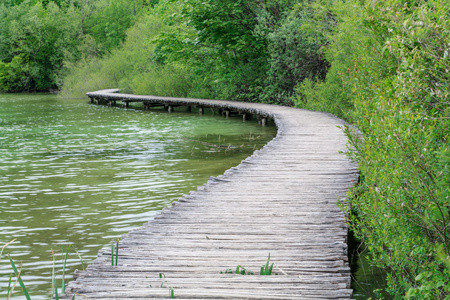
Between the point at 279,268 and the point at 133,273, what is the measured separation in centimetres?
116

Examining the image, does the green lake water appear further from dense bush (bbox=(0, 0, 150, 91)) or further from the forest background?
dense bush (bbox=(0, 0, 150, 91))

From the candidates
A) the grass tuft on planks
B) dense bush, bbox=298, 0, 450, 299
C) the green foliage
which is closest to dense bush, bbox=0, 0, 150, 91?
the green foliage

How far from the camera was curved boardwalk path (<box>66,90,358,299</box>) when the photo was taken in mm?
3916

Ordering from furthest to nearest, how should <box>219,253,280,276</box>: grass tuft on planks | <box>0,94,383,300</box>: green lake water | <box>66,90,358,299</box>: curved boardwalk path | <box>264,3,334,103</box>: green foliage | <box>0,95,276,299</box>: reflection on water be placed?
<box>264,3,334,103</box>: green foliage → <box>0,95,276,299</box>: reflection on water → <box>0,94,383,300</box>: green lake water → <box>219,253,280,276</box>: grass tuft on planks → <box>66,90,358,299</box>: curved boardwalk path

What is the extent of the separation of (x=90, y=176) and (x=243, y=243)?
657 cm

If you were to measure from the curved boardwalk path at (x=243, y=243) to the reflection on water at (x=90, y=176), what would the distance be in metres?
1.21

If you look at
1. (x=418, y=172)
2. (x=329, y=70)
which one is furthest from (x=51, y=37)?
(x=418, y=172)

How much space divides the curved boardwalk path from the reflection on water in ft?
3.97

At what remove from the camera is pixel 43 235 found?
7055mm

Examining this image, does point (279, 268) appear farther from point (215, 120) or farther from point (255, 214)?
point (215, 120)

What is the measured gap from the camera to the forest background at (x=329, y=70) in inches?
146

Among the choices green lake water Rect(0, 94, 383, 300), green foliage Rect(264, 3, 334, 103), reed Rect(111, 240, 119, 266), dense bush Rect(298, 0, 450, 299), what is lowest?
green lake water Rect(0, 94, 383, 300)

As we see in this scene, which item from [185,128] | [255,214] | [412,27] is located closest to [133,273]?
[255,214]

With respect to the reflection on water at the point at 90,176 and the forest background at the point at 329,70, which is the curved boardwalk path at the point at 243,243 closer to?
the forest background at the point at 329,70
